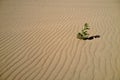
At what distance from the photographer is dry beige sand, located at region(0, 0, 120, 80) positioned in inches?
179

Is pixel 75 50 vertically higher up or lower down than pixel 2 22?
lower down

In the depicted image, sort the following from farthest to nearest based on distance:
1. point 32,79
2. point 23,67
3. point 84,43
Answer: point 84,43 → point 23,67 → point 32,79

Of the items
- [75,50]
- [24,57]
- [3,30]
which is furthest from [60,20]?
[24,57]

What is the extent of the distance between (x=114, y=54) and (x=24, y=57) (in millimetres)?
2742

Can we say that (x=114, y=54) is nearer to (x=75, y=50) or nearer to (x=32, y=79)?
(x=75, y=50)

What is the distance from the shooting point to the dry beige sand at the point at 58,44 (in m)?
4.54

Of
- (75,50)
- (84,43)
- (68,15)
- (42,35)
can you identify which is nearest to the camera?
(75,50)

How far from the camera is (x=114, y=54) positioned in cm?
532

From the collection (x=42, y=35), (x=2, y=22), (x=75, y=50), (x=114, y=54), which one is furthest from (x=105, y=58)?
(x=2, y=22)

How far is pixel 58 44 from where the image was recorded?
6035 millimetres

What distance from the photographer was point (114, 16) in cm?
878

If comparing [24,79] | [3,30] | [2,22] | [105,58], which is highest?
[2,22]

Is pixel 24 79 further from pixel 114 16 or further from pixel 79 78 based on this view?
pixel 114 16

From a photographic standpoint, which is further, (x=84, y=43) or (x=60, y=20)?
(x=60, y=20)
